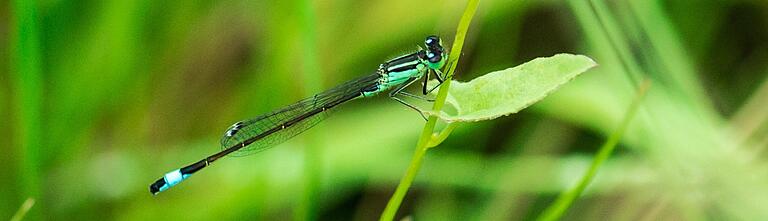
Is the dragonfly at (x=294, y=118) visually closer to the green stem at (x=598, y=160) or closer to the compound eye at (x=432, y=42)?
the compound eye at (x=432, y=42)

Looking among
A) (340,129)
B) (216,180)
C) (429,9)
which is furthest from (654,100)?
(216,180)

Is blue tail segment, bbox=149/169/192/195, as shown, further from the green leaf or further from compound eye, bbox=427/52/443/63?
the green leaf

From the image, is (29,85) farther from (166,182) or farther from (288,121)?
(288,121)

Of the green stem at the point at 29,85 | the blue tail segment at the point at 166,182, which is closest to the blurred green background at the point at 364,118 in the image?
the blue tail segment at the point at 166,182

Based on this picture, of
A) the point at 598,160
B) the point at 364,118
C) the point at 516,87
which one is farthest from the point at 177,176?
the point at 516,87

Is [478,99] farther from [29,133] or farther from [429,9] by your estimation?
[429,9]

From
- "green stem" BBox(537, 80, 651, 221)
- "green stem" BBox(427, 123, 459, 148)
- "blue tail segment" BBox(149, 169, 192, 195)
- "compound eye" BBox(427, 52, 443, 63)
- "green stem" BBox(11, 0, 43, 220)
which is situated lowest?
"green stem" BBox(537, 80, 651, 221)

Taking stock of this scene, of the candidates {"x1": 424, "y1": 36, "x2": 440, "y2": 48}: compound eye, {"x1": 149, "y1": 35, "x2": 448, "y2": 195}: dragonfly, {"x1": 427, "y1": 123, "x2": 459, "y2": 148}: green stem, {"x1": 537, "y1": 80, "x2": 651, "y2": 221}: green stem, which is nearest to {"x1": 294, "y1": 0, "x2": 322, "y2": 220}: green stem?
{"x1": 149, "y1": 35, "x2": 448, "y2": 195}: dragonfly
